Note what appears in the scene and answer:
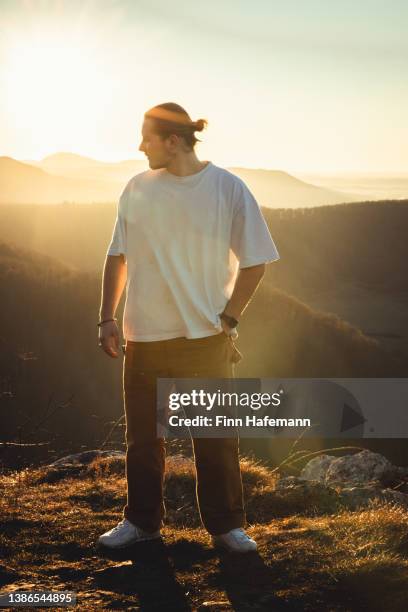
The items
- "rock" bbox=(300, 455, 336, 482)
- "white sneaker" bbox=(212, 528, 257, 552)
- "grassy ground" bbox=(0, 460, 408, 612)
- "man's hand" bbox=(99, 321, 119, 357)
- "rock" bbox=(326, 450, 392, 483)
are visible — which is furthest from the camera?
"rock" bbox=(300, 455, 336, 482)

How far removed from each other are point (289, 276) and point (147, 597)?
78.0 m

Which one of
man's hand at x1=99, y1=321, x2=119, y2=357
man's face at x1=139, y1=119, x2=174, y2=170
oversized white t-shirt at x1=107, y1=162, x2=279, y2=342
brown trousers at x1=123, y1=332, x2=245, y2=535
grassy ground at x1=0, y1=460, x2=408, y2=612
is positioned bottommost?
grassy ground at x1=0, y1=460, x2=408, y2=612

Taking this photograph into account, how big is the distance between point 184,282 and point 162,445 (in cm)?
87

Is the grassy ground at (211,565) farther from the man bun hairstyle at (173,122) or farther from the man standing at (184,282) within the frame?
the man bun hairstyle at (173,122)

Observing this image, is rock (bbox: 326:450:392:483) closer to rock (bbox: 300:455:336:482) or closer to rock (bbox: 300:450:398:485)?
rock (bbox: 300:450:398:485)

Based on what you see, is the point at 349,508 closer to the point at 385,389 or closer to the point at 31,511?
the point at 31,511

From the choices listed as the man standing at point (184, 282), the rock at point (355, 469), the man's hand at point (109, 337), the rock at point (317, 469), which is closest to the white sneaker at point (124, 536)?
the man standing at point (184, 282)

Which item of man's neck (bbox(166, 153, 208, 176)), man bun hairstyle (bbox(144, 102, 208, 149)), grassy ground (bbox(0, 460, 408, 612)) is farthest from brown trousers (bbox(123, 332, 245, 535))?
man bun hairstyle (bbox(144, 102, 208, 149))

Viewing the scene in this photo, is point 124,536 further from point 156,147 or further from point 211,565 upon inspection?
point 156,147

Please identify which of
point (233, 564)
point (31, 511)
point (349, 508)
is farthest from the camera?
point (349, 508)

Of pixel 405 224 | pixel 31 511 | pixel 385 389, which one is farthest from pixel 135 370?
pixel 405 224

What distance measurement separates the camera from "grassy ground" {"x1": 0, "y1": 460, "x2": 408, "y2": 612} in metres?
3.00

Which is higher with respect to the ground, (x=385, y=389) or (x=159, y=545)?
(x=159, y=545)

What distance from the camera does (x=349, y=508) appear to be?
5117mm
